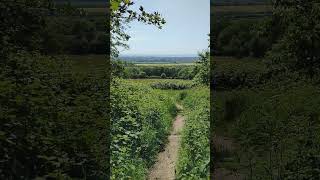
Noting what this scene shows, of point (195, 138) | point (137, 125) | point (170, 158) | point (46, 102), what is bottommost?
point (170, 158)

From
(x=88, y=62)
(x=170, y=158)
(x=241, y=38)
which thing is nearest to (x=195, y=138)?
(x=170, y=158)

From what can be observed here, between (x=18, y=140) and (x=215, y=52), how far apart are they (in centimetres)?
208

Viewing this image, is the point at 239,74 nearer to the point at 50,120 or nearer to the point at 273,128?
the point at 273,128

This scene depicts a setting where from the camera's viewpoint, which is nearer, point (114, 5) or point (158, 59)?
point (114, 5)

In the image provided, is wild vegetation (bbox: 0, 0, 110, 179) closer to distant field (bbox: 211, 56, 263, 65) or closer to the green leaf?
the green leaf

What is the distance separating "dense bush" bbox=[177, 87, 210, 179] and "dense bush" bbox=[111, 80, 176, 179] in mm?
210

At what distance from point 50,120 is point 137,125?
100cm

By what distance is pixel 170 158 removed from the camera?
5.25 meters

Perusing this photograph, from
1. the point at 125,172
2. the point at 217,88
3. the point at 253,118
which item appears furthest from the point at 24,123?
the point at 253,118

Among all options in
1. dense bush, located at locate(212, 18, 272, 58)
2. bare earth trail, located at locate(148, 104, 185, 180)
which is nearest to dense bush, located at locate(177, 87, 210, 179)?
bare earth trail, located at locate(148, 104, 185, 180)

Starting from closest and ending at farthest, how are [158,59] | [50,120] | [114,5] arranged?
[50,120] → [114,5] → [158,59]

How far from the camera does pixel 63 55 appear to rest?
4809 mm

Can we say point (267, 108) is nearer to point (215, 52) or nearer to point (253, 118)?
point (253, 118)

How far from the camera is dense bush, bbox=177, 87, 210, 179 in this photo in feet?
16.4
